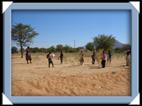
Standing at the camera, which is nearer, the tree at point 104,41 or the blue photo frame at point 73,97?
the blue photo frame at point 73,97

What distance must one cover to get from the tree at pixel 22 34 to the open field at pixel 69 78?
11.1 inches

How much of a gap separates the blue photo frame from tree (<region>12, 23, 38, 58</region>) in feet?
0.44

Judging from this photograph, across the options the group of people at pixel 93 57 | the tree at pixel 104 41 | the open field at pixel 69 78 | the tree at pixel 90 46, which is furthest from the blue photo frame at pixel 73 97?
the tree at pixel 90 46

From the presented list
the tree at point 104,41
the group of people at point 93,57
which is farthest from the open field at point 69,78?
the tree at point 104,41

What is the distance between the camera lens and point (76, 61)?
54.3 ft

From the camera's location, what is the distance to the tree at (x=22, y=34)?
641 inches

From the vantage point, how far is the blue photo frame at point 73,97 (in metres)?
16.2

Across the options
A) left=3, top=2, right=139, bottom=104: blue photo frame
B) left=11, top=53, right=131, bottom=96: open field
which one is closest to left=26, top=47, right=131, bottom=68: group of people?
left=11, top=53, right=131, bottom=96: open field

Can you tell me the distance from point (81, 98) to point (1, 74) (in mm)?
1597

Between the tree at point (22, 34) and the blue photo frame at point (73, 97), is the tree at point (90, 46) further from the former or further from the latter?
the tree at point (22, 34)

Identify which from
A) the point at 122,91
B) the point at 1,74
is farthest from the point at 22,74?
the point at 122,91

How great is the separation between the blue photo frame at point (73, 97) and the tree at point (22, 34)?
0.13 m

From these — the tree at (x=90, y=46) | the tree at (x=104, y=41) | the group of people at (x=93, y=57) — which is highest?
the tree at (x=104, y=41)

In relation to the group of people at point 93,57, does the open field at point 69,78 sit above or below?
below
